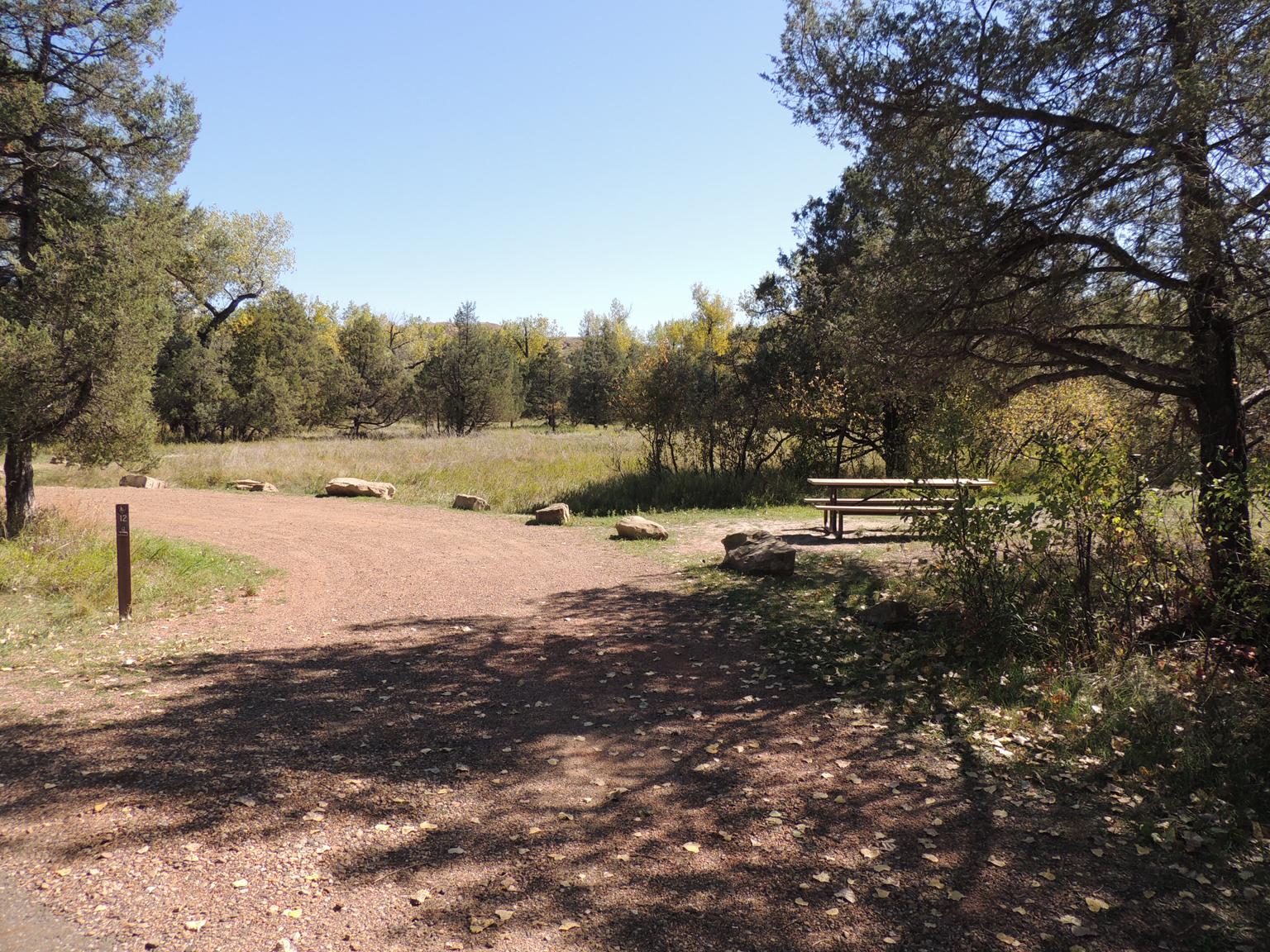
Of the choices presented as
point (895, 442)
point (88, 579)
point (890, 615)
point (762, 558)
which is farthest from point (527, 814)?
point (895, 442)

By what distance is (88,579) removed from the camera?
7879 mm

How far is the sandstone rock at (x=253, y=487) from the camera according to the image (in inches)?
716

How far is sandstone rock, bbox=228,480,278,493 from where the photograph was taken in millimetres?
18178

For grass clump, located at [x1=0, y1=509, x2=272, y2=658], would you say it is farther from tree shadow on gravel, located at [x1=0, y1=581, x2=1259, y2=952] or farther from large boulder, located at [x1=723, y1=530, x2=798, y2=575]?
large boulder, located at [x1=723, y1=530, x2=798, y2=575]

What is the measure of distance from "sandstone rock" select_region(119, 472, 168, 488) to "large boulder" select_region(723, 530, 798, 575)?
14668 millimetres

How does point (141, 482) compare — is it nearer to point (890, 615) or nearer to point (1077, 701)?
point (890, 615)

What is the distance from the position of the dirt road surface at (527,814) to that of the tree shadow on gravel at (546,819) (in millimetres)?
15

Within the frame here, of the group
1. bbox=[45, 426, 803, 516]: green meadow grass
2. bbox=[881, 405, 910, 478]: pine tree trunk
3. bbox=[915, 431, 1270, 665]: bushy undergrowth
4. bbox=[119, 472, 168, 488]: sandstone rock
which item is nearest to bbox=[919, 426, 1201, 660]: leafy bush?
bbox=[915, 431, 1270, 665]: bushy undergrowth

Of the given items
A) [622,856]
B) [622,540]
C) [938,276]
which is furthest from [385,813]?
[622,540]

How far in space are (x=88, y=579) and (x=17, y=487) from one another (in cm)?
337

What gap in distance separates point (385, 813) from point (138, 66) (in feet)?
36.2

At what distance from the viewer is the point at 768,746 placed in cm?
476

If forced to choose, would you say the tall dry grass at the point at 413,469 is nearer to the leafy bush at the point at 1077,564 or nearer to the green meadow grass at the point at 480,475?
the green meadow grass at the point at 480,475

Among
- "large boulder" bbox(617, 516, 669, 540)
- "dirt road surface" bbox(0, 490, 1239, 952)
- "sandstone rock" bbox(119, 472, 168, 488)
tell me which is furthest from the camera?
"sandstone rock" bbox(119, 472, 168, 488)
